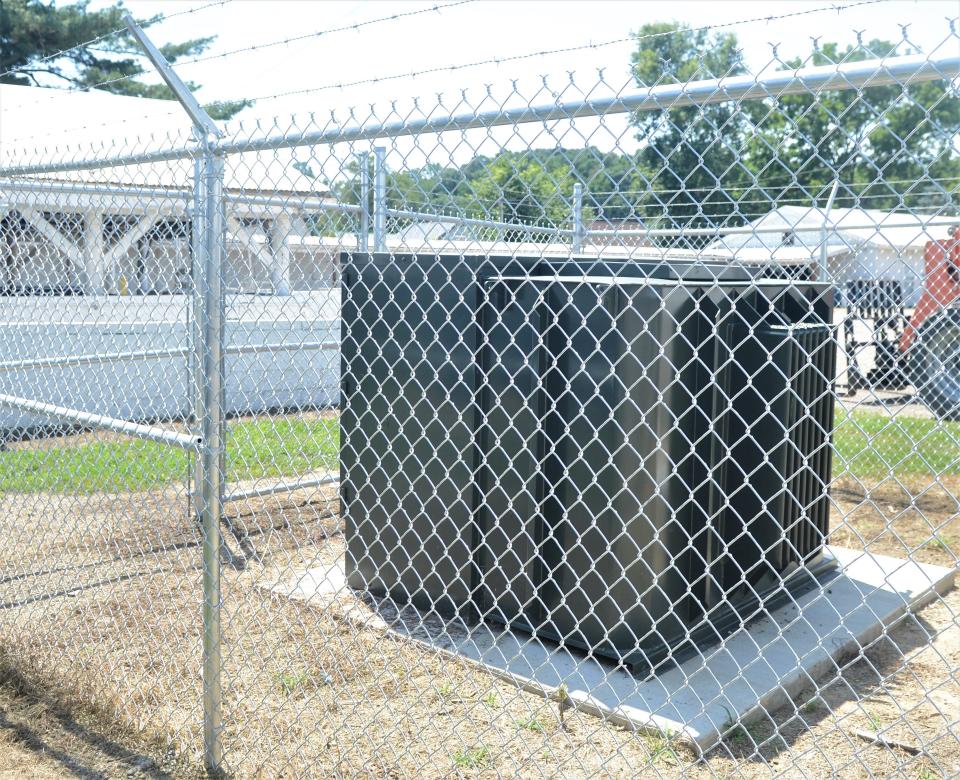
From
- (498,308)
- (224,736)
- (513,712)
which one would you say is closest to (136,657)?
(224,736)

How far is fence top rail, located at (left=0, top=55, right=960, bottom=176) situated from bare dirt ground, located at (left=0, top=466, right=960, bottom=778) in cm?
138

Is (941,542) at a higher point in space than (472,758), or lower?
higher

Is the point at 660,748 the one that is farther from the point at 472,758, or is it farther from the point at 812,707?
the point at 812,707

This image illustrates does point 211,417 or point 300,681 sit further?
point 300,681

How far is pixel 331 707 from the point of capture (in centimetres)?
363

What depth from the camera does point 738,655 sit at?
3951mm

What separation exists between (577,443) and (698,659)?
112 centimetres

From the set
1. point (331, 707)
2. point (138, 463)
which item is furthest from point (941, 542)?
point (138, 463)

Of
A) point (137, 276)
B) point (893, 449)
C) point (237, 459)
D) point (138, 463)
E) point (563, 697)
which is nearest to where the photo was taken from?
point (563, 697)

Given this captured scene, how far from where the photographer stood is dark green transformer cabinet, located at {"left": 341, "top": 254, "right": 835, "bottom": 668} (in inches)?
141

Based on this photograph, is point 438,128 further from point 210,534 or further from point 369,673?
point 369,673

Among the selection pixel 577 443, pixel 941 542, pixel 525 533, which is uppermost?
pixel 941 542

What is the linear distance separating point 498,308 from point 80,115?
1195 cm

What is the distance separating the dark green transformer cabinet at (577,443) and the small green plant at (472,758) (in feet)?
1.58
